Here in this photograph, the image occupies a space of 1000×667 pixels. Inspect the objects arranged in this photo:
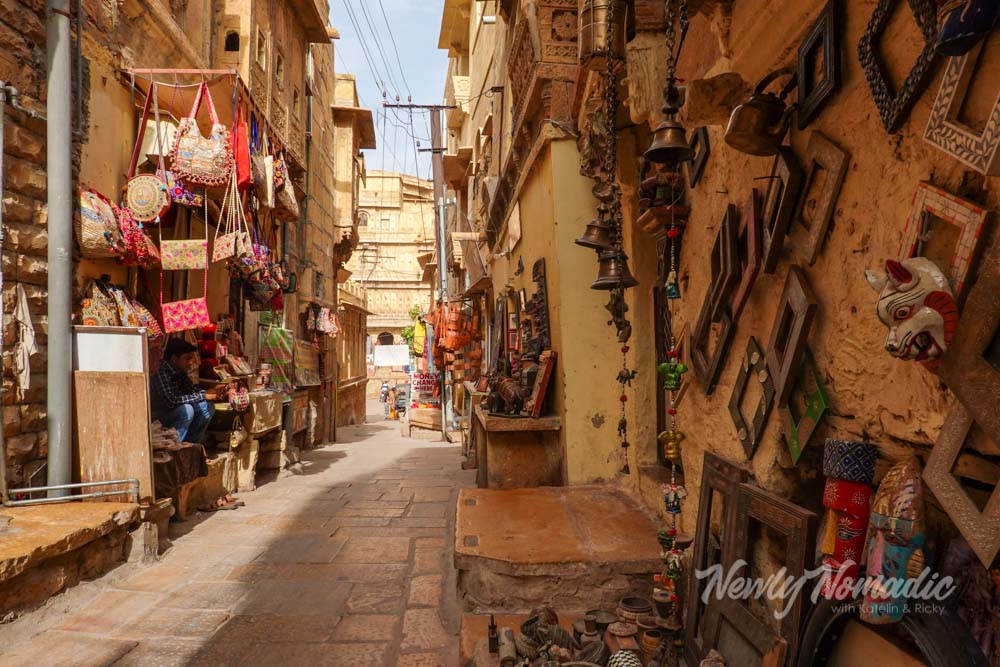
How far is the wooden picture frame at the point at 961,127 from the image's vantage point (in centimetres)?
135

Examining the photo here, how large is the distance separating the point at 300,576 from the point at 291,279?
7048 mm

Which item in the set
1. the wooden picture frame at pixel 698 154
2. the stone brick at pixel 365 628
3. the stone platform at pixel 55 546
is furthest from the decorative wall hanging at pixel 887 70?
the stone platform at pixel 55 546

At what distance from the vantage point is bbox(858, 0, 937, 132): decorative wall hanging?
1.54 m

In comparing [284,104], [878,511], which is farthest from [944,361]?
[284,104]

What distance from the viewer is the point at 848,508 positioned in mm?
1796

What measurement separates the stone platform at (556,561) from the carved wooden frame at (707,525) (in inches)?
24.4

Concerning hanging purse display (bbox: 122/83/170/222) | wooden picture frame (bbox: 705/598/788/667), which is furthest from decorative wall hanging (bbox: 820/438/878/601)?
hanging purse display (bbox: 122/83/170/222)

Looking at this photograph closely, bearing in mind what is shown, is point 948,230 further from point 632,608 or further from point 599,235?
point 599,235

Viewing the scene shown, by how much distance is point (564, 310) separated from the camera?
5.24 metres

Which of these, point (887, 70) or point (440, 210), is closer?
point (887, 70)

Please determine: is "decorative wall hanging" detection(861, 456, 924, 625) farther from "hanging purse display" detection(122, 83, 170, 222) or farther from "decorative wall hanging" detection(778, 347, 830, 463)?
"hanging purse display" detection(122, 83, 170, 222)

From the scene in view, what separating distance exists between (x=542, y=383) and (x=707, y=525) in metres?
2.73

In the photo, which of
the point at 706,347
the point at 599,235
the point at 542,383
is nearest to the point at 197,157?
the point at 542,383

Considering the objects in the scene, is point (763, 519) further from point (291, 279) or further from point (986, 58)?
point (291, 279)
